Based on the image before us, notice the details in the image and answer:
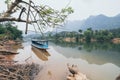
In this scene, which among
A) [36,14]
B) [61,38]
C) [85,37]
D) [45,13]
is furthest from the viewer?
[61,38]

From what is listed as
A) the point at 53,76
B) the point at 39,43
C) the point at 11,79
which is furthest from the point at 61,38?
the point at 11,79

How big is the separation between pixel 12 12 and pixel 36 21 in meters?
0.91

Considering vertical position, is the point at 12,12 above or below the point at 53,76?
above

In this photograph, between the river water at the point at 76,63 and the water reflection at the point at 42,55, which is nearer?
the river water at the point at 76,63

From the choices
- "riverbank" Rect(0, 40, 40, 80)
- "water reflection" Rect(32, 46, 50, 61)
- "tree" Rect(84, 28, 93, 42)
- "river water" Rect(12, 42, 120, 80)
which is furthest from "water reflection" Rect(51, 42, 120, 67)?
"tree" Rect(84, 28, 93, 42)

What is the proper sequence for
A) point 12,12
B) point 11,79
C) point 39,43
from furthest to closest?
point 39,43
point 11,79
point 12,12

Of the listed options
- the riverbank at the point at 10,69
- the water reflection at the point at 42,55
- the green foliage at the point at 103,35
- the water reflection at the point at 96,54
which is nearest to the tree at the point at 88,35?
the green foliage at the point at 103,35

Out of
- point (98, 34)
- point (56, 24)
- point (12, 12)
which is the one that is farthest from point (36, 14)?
point (98, 34)

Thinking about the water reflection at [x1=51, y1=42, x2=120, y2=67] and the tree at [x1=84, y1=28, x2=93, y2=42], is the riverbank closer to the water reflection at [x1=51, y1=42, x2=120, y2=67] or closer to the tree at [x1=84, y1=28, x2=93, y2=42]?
the water reflection at [x1=51, y1=42, x2=120, y2=67]

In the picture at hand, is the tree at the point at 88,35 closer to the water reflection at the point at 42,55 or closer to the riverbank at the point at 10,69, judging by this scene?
the water reflection at the point at 42,55

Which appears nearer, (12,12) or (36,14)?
(36,14)

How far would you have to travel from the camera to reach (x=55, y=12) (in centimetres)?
364

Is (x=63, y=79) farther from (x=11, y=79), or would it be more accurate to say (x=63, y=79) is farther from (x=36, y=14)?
(x=36, y=14)

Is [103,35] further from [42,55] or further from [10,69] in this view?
[10,69]
